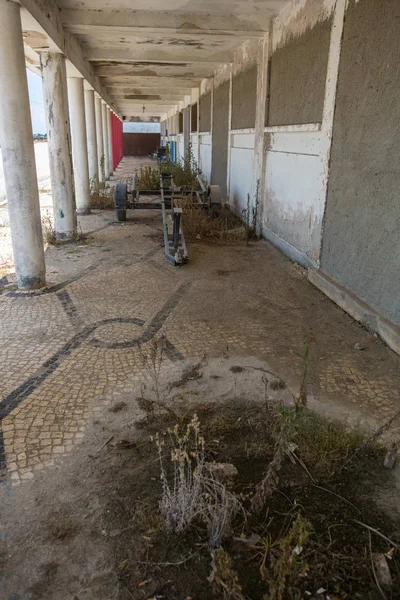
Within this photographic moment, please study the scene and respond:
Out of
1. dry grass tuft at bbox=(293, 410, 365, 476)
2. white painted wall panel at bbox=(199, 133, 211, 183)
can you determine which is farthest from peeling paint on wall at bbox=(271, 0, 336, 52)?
white painted wall panel at bbox=(199, 133, 211, 183)

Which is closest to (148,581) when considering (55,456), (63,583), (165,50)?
(63,583)

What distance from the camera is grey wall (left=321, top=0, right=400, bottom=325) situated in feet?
13.8

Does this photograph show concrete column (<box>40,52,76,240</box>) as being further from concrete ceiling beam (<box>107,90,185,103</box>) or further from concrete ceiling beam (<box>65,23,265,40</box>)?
concrete ceiling beam (<box>107,90,185,103</box>)

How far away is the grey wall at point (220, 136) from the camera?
11.9 m

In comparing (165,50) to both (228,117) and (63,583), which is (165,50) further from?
(63,583)

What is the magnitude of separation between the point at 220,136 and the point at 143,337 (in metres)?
9.61

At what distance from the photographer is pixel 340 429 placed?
9.79 feet

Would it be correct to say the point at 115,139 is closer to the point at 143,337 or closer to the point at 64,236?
the point at 64,236

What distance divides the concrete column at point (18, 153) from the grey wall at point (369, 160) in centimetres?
353

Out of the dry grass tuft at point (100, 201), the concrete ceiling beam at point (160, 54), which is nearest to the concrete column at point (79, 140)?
the concrete ceiling beam at point (160, 54)

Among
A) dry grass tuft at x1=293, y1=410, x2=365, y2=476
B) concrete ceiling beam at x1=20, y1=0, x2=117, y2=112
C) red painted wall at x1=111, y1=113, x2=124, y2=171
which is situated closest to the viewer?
dry grass tuft at x1=293, y1=410, x2=365, y2=476

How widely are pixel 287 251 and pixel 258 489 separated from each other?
17.9ft

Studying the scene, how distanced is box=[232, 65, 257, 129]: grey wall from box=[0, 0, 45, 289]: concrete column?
5150 mm

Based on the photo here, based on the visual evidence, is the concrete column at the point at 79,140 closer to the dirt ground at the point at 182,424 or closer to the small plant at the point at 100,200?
the small plant at the point at 100,200
